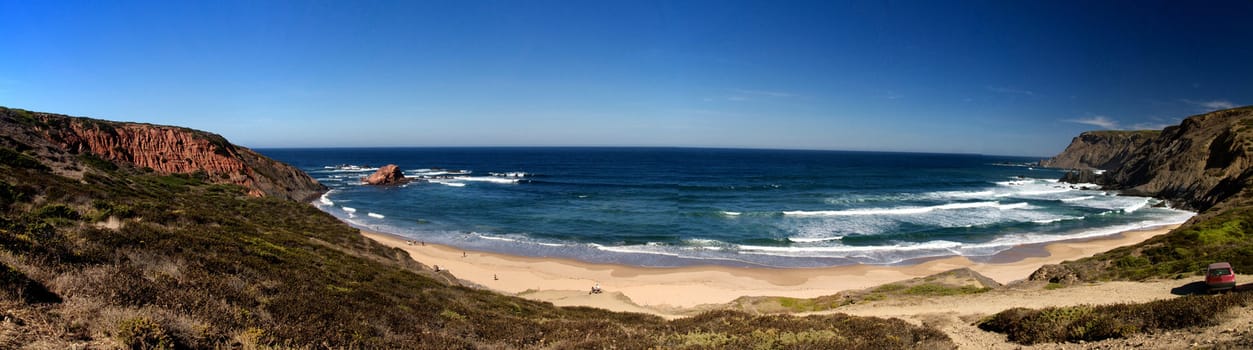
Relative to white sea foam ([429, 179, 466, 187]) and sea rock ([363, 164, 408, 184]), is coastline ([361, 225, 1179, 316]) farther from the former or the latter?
sea rock ([363, 164, 408, 184])

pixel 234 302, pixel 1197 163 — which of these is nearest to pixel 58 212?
pixel 234 302

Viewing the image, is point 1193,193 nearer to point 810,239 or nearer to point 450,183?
point 810,239

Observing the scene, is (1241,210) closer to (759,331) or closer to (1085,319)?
(1085,319)

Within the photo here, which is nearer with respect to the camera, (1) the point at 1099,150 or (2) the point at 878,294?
(2) the point at 878,294

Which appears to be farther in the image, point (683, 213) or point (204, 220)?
point (683, 213)

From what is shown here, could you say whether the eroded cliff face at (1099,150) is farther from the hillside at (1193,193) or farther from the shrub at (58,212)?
the shrub at (58,212)

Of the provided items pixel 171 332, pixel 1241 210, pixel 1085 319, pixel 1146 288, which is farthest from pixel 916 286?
pixel 171 332
